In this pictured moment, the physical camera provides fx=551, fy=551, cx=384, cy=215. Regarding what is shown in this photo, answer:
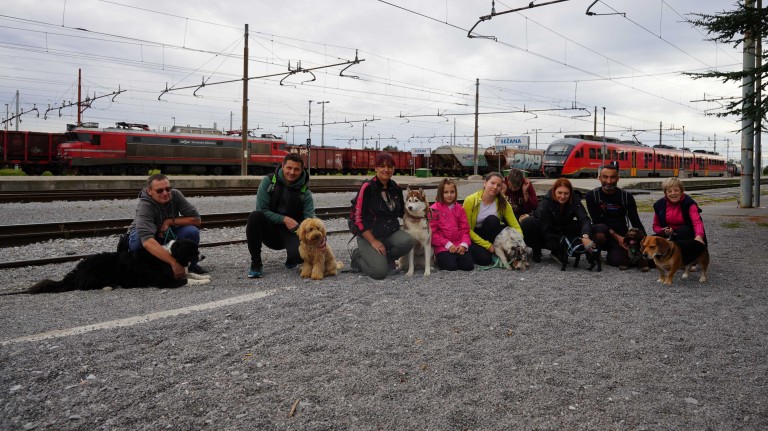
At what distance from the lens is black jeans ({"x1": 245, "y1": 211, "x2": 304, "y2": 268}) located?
20.3 ft

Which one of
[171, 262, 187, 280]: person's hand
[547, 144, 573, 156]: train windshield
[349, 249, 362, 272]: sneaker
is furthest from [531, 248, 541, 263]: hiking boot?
[547, 144, 573, 156]: train windshield

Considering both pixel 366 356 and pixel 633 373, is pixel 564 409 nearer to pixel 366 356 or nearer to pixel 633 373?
pixel 633 373

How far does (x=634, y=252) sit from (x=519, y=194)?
162 centimetres

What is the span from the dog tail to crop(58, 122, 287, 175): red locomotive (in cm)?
2597

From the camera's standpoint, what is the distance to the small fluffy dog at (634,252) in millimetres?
6316

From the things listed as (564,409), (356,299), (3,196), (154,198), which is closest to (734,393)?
(564,409)

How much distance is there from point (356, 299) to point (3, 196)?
13433 mm

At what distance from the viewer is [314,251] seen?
5.97 meters

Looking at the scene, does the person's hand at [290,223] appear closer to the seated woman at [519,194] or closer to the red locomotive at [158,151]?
the seated woman at [519,194]

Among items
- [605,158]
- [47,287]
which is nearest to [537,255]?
[47,287]

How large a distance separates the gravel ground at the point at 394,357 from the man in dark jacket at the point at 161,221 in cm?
47

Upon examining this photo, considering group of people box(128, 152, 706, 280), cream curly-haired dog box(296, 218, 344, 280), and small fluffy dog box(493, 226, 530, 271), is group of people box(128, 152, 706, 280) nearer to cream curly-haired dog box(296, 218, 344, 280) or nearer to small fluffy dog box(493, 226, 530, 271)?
small fluffy dog box(493, 226, 530, 271)

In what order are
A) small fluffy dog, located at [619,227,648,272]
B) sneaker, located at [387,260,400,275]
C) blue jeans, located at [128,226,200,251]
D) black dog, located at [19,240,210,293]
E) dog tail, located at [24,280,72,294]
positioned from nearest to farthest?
1. dog tail, located at [24,280,72,294]
2. black dog, located at [19,240,210,293]
3. blue jeans, located at [128,226,200,251]
4. small fluffy dog, located at [619,227,648,272]
5. sneaker, located at [387,260,400,275]

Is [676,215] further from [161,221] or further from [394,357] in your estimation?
[161,221]
